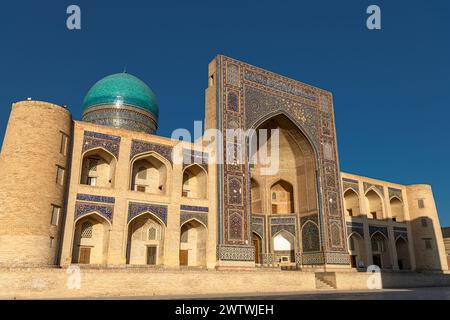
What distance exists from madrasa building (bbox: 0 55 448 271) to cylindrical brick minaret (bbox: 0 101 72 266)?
0.04 metres

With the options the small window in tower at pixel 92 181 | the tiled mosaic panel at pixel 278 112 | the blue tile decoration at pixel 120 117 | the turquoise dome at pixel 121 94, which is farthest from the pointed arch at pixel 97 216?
the turquoise dome at pixel 121 94

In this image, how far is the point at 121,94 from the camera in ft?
72.1

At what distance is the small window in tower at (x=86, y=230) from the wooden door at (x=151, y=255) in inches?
102

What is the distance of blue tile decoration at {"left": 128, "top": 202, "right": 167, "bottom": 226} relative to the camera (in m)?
16.3

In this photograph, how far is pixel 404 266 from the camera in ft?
87.0

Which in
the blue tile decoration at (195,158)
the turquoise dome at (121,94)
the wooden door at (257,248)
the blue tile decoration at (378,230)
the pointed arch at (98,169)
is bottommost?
the wooden door at (257,248)

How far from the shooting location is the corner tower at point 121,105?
851 inches

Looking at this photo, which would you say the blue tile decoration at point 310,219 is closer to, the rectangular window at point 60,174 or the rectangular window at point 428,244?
the rectangular window at point 428,244

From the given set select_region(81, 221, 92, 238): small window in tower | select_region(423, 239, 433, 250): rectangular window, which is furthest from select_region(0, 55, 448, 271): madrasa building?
select_region(423, 239, 433, 250): rectangular window

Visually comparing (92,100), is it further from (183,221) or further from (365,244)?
(365,244)

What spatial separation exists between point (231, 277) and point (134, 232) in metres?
5.01

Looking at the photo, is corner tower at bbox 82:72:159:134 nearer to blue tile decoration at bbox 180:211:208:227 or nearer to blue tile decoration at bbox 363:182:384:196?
blue tile decoration at bbox 180:211:208:227

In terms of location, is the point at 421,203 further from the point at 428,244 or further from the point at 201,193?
the point at 201,193

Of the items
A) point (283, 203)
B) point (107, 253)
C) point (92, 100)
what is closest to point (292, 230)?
point (283, 203)
